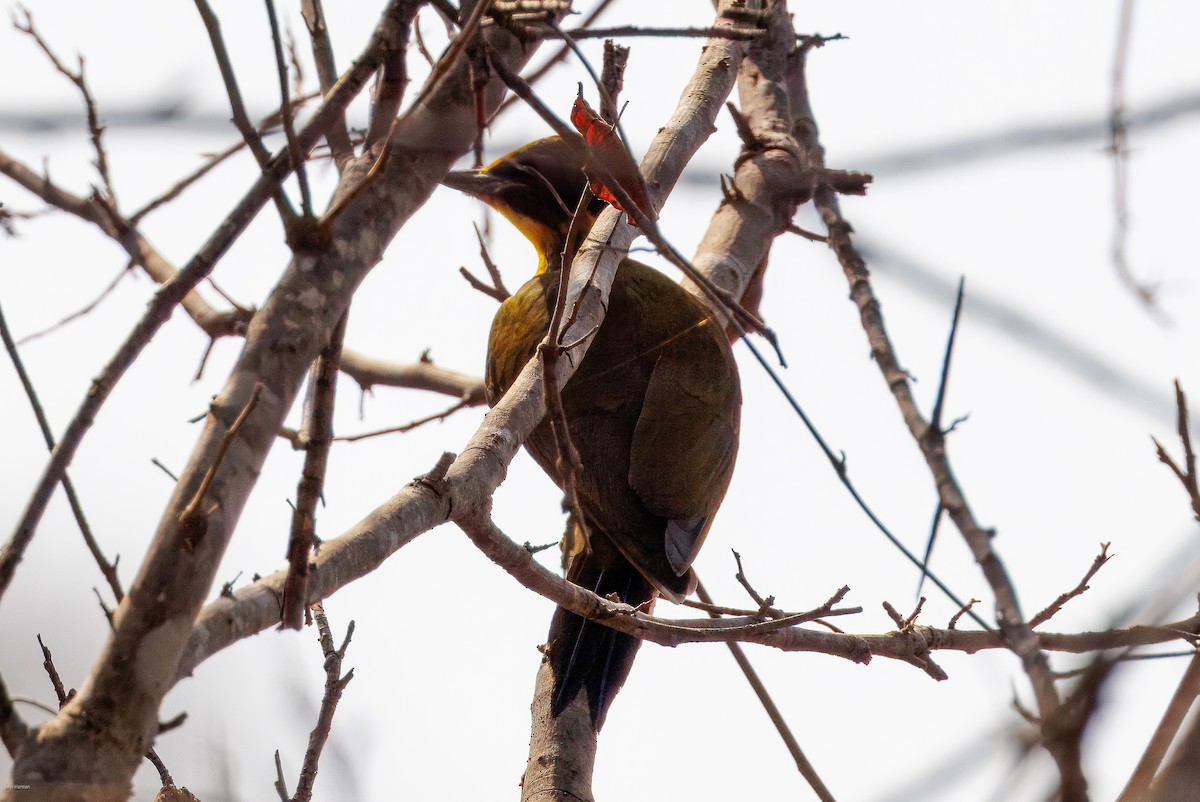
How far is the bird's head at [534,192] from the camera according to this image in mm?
4723

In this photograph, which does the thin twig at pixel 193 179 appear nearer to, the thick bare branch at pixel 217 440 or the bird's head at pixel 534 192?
the thick bare branch at pixel 217 440

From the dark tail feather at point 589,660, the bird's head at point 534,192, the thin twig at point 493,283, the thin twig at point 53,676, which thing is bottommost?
the thin twig at point 53,676

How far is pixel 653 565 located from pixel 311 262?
1.92 metres

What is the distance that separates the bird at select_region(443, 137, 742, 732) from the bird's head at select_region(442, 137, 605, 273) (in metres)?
0.56

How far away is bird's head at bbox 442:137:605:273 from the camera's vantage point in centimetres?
472

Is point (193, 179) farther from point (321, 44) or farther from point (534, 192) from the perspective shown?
point (534, 192)

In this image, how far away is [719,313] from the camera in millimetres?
3932

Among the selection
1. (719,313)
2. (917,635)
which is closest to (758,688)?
(917,635)

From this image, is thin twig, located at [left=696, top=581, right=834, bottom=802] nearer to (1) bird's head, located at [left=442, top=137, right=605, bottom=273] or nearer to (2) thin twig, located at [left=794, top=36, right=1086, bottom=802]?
(2) thin twig, located at [left=794, top=36, right=1086, bottom=802]

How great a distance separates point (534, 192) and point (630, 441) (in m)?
1.60

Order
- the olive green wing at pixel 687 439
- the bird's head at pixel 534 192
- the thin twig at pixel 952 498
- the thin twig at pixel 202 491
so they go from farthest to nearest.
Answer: the bird's head at pixel 534 192 → the olive green wing at pixel 687 439 → the thin twig at pixel 202 491 → the thin twig at pixel 952 498

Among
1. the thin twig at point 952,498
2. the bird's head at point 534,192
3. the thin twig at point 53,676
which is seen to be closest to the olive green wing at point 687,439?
the thin twig at point 952,498

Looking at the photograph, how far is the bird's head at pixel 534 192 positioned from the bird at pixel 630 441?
555mm

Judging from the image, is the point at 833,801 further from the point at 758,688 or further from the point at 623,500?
the point at 623,500
